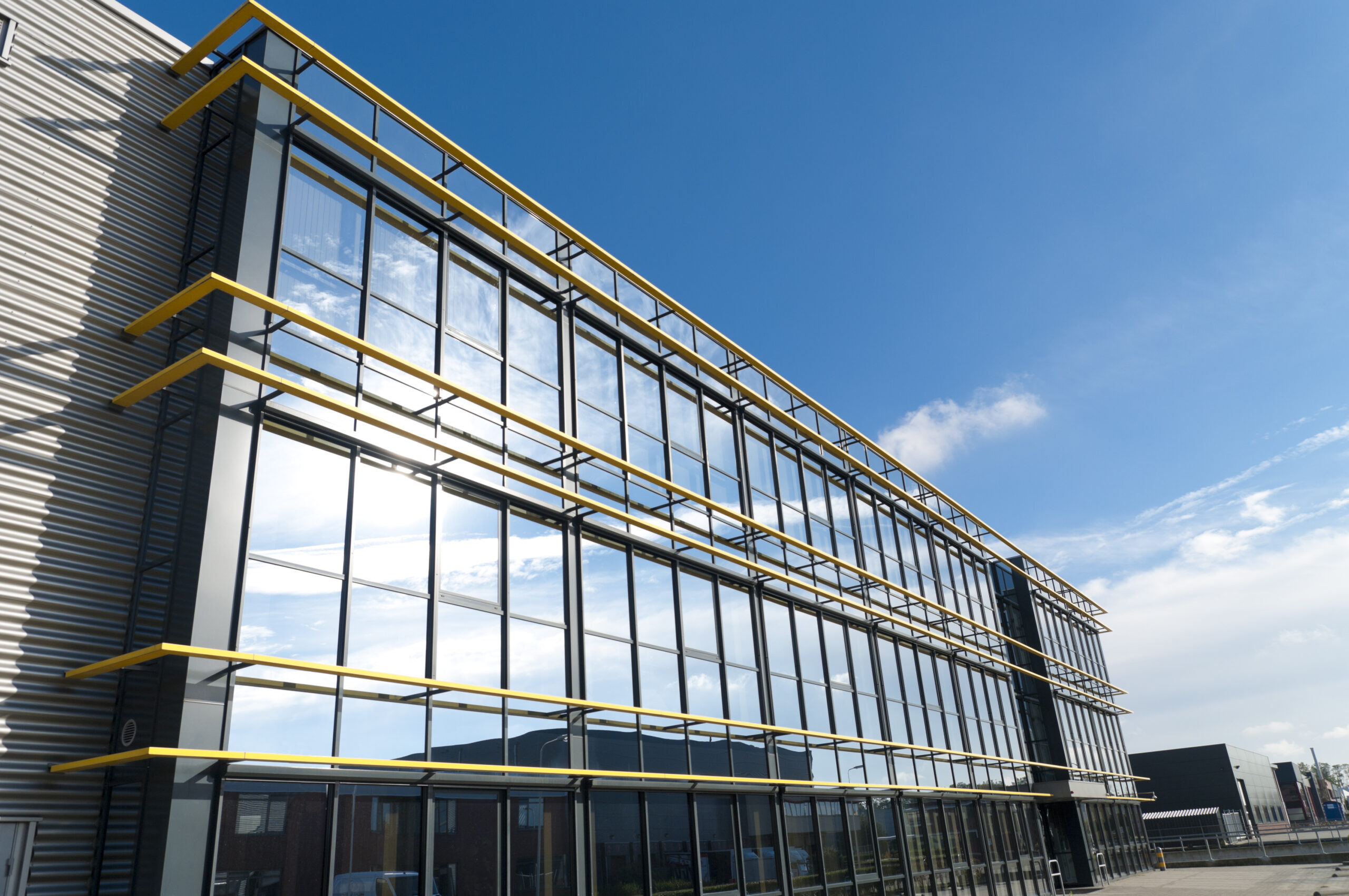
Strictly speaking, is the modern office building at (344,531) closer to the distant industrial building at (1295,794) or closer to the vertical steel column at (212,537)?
the vertical steel column at (212,537)

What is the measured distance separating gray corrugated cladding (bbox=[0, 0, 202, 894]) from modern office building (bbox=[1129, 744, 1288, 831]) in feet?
229

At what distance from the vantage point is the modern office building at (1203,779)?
6750 centimetres

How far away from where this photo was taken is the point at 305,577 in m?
11.3

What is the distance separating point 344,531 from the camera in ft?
39.1

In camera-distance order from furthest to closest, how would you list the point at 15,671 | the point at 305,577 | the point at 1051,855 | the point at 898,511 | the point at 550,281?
1. the point at 1051,855
2. the point at 898,511
3. the point at 550,281
4. the point at 305,577
5. the point at 15,671

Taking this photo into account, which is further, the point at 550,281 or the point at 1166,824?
the point at 1166,824

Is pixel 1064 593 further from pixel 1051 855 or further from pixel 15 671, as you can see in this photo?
pixel 15 671

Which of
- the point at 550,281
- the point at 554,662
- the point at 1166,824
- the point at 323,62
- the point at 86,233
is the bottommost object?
the point at 1166,824

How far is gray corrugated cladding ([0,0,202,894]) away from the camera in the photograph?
32.0 feet

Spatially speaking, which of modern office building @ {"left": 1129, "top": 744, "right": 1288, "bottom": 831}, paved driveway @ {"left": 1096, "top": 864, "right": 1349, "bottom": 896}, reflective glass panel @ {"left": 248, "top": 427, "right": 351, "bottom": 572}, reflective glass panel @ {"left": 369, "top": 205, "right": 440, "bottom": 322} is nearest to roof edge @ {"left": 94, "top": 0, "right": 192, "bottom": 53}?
reflective glass panel @ {"left": 369, "top": 205, "right": 440, "bottom": 322}

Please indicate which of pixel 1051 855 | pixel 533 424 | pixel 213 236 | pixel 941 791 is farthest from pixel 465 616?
pixel 1051 855

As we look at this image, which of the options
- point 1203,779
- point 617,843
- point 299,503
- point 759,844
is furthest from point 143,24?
point 1203,779

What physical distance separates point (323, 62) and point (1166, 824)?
7755 centimetres

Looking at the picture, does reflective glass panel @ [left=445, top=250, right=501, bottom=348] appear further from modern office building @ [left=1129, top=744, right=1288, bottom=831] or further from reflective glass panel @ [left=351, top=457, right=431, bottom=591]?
modern office building @ [left=1129, top=744, right=1288, bottom=831]
